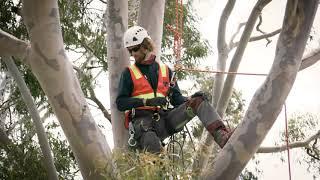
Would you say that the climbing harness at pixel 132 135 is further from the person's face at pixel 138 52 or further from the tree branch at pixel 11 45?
the tree branch at pixel 11 45

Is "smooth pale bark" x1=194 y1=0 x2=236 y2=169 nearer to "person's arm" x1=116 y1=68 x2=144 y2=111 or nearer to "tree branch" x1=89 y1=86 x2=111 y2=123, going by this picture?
"tree branch" x1=89 y1=86 x2=111 y2=123

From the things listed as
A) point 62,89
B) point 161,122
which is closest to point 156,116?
point 161,122

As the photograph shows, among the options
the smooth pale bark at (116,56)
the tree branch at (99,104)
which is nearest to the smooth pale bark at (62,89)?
the smooth pale bark at (116,56)

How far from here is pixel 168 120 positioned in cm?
321

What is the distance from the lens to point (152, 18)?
366 cm

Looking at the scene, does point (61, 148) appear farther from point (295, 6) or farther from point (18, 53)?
point (295, 6)

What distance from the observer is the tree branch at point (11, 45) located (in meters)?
3.02

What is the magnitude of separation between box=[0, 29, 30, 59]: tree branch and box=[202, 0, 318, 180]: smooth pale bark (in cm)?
132

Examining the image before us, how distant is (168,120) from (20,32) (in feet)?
11.2

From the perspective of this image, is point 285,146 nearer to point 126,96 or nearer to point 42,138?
point 42,138

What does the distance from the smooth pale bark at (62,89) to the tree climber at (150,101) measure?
1.06ft

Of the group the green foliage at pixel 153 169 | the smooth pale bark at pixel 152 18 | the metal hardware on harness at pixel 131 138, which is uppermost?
the smooth pale bark at pixel 152 18

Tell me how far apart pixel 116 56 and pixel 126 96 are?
16.2 inches

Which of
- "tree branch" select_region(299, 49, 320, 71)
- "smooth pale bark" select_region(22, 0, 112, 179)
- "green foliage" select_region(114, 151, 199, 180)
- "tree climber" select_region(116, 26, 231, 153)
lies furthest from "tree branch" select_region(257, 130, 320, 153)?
"green foliage" select_region(114, 151, 199, 180)
